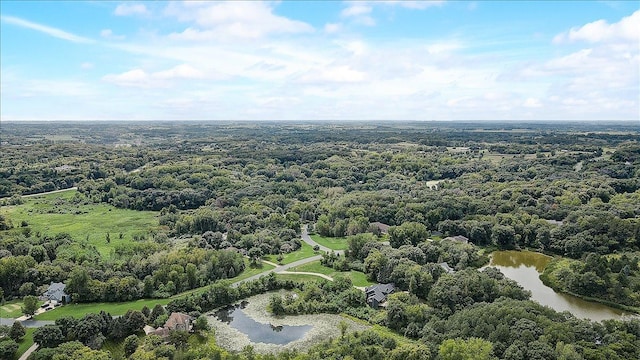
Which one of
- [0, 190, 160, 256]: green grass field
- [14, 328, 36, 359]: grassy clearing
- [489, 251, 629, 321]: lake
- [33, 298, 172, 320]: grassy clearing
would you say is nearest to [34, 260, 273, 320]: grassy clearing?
[33, 298, 172, 320]: grassy clearing

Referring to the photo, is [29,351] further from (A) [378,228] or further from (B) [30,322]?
(A) [378,228]

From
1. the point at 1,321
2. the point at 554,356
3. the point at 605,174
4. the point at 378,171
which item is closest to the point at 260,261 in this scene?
the point at 1,321

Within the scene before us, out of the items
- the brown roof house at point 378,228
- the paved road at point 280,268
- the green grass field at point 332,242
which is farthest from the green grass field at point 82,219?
the brown roof house at point 378,228

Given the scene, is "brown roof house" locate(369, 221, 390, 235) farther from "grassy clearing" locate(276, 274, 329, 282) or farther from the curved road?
"grassy clearing" locate(276, 274, 329, 282)

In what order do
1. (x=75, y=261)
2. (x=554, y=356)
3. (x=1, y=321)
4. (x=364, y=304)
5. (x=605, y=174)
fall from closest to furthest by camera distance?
(x=554, y=356), (x=1, y=321), (x=364, y=304), (x=75, y=261), (x=605, y=174)

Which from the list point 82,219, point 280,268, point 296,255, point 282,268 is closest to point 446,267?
point 282,268

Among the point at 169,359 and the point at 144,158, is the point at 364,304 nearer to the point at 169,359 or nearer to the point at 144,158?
the point at 169,359

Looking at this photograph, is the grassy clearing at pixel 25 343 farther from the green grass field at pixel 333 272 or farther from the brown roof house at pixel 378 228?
the brown roof house at pixel 378 228

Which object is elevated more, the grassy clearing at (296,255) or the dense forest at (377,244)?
the dense forest at (377,244)
